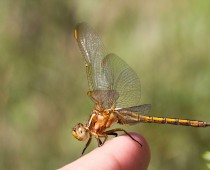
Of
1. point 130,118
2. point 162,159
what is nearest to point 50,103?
point 162,159

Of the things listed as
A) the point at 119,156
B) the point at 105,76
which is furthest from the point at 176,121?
the point at 119,156

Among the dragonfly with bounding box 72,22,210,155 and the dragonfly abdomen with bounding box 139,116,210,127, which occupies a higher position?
the dragonfly with bounding box 72,22,210,155

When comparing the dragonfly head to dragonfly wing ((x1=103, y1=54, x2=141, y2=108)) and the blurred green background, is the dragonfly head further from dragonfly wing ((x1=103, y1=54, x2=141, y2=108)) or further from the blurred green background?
the blurred green background

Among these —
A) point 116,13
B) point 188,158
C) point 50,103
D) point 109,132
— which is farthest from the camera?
point 116,13

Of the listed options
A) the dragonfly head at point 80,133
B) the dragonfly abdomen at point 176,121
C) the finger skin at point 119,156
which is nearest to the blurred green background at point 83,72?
the dragonfly abdomen at point 176,121

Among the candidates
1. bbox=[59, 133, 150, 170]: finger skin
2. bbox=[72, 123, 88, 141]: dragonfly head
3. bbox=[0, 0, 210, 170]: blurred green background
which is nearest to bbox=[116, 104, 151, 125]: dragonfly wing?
bbox=[72, 123, 88, 141]: dragonfly head

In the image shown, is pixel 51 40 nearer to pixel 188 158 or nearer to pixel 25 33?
pixel 25 33
